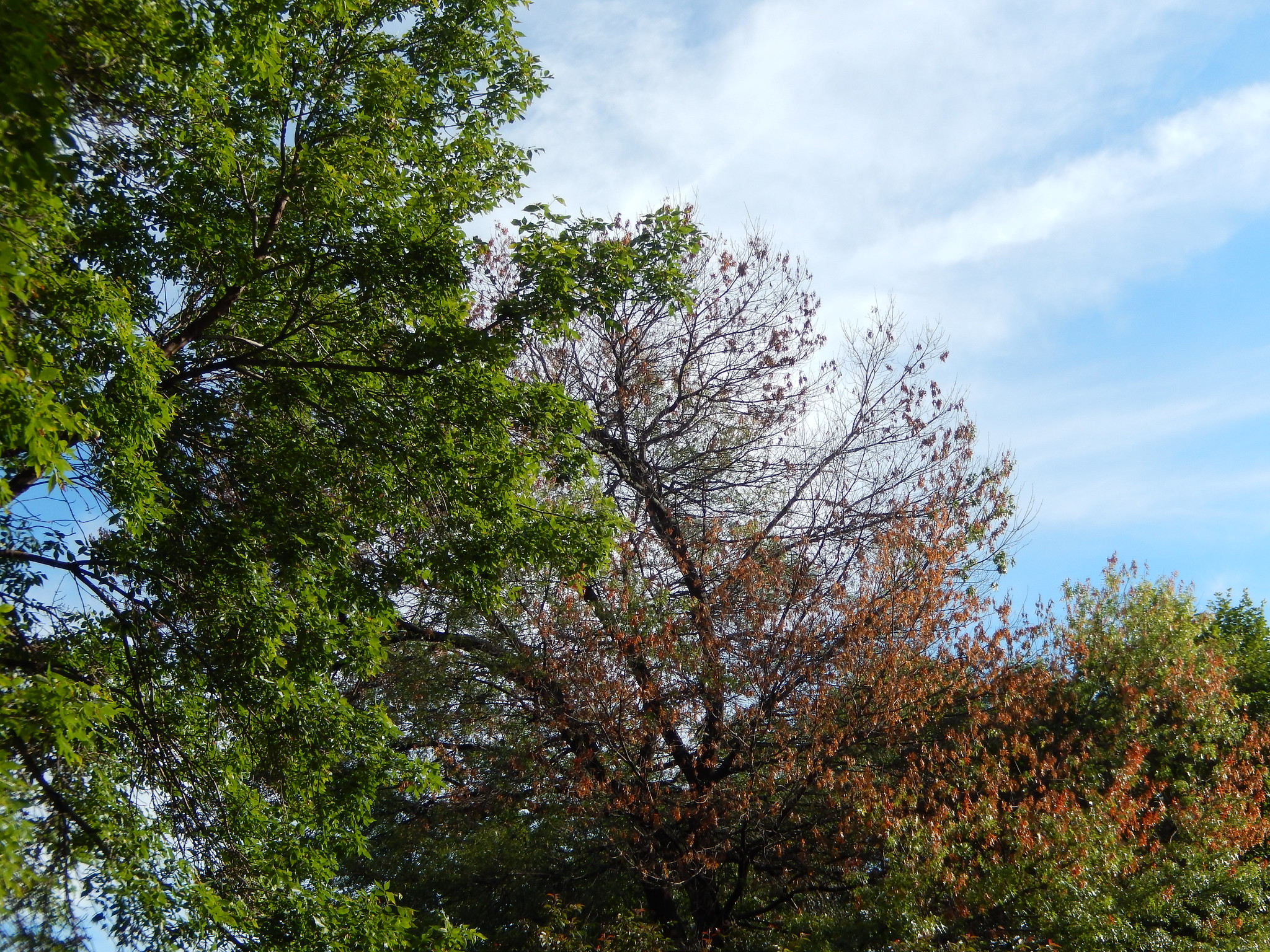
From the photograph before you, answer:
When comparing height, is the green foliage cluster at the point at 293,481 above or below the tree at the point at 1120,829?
above

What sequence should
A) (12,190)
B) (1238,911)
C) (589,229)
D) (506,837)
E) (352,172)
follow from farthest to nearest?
(506,837), (1238,911), (589,229), (352,172), (12,190)

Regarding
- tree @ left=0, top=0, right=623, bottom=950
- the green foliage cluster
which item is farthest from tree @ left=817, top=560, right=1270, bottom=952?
tree @ left=0, top=0, right=623, bottom=950

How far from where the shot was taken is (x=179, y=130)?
7.85m

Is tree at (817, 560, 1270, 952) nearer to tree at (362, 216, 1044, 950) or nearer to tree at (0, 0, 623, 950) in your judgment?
tree at (362, 216, 1044, 950)

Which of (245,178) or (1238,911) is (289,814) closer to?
(245,178)

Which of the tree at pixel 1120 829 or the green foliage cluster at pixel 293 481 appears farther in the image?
the tree at pixel 1120 829

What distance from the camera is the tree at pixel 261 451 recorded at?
7129 millimetres

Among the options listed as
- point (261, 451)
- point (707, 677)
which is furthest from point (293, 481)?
point (707, 677)

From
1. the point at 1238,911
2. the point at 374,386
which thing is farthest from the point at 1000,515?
the point at 374,386

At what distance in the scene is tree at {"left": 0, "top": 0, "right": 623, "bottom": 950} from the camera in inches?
281

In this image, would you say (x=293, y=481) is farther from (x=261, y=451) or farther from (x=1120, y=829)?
(x=1120, y=829)

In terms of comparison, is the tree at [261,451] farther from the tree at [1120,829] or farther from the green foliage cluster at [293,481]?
the tree at [1120,829]

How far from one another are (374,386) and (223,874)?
4.62 metres

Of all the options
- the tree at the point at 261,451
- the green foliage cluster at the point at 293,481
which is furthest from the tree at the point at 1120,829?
the tree at the point at 261,451
